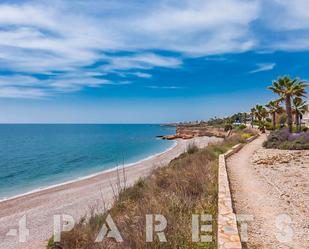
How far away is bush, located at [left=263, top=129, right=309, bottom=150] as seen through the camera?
20.6m

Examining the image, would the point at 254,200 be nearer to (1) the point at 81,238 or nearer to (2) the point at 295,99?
(1) the point at 81,238

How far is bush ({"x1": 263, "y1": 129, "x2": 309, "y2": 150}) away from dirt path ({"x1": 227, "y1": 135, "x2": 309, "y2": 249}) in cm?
913

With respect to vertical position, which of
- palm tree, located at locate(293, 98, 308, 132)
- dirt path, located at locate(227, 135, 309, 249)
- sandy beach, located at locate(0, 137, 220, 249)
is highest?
palm tree, located at locate(293, 98, 308, 132)

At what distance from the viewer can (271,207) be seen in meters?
7.03

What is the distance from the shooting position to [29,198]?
623 inches

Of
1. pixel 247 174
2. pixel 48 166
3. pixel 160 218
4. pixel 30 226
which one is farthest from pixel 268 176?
pixel 48 166

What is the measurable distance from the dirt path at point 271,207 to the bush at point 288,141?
9126 mm

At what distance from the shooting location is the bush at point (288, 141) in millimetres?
20578

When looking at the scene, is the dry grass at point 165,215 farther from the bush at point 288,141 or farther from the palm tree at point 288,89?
the palm tree at point 288,89

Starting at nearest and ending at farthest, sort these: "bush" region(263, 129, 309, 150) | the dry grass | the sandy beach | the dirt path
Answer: the dry grass, the dirt path, the sandy beach, "bush" region(263, 129, 309, 150)

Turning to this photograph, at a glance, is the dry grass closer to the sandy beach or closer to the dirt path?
the dirt path

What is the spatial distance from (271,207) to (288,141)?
696 inches

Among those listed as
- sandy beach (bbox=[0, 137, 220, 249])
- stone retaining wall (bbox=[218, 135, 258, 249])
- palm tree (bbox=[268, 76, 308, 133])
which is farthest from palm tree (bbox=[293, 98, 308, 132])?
stone retaining wall (bbox=[218, 135, 258, 249])

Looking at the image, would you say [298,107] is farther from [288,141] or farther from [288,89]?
[288,141]
